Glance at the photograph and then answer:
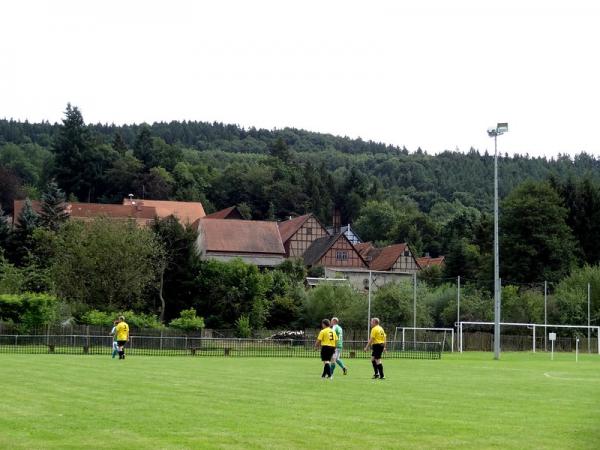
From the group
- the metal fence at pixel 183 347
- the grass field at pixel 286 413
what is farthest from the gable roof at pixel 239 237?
the grass field at pixel 286 413

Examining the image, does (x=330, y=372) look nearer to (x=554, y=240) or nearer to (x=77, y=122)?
(x=554, y=240)

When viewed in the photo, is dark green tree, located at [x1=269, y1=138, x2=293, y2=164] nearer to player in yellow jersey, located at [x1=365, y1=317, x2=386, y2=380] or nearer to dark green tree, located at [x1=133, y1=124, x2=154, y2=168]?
dark green tree, located at [x1=133, y1=124, x2=154, y2=168]

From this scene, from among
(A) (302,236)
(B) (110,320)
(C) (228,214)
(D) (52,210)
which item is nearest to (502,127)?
(B) (110,320)

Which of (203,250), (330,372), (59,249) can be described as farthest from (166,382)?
(203,250)

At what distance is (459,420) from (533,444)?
9.22ft

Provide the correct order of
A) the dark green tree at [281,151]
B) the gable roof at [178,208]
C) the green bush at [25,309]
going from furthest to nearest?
the dark green tree at [281,151] → the gable roof at [178,208] → the green bush at [25,309]

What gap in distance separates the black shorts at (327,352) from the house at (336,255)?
80157 mm

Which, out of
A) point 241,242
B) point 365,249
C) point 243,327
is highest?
point 365,249

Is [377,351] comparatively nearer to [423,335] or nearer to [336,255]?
[423,335]

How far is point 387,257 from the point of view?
389 ft

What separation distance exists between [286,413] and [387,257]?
340 ft

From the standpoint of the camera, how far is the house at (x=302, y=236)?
114438 mm

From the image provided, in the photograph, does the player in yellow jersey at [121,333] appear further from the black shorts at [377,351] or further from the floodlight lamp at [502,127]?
the floodlight lamp at [502,127]

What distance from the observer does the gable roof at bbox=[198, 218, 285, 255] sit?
106 metres
